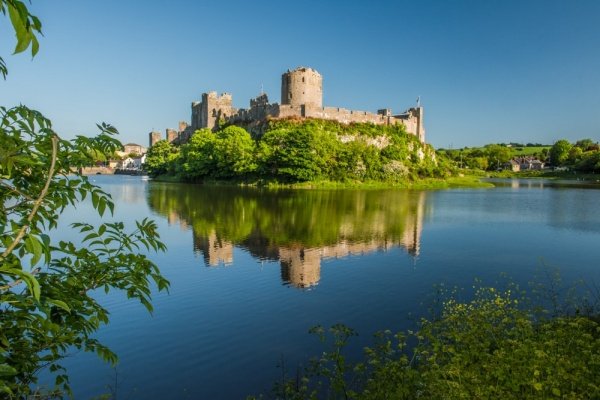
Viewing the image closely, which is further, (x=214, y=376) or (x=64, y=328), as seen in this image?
(x=214, y=376)

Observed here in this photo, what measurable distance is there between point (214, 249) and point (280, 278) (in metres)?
5.04

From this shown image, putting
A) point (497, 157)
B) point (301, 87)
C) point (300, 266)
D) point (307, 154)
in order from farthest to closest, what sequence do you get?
point (497, 157) < point (301, 87) < point (307, 154) < point (300, 266)

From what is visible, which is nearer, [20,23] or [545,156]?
[20,23]

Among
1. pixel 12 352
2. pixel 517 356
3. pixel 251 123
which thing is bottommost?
pixel 517 356

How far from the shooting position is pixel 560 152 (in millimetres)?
163750

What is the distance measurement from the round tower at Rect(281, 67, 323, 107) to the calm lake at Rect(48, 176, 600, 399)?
4566 cm

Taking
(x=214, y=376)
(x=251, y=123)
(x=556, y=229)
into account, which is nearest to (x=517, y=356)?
(x=214, y=376)

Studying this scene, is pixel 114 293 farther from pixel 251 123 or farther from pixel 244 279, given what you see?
pixel 251 123

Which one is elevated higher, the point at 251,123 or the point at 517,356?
the point at 251,123

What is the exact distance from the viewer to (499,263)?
16844mm

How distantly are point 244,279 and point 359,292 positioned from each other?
4.01 m

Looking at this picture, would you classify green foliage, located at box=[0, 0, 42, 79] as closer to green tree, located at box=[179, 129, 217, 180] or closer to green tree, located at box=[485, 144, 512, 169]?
green tree, located at box=[179, 129, 217, 180]

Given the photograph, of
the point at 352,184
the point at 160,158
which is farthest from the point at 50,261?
the point at 160,158

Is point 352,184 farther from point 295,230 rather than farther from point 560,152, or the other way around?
point 560,152
